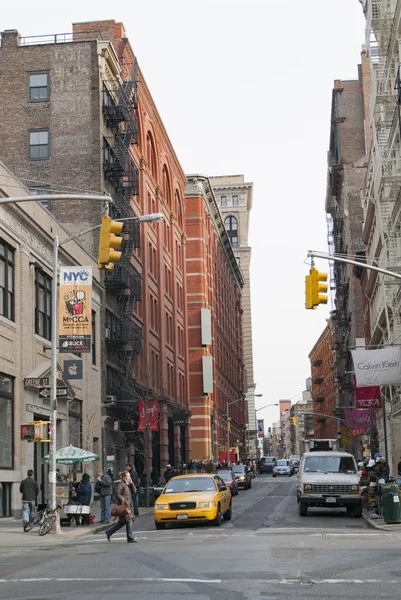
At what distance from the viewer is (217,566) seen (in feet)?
48.7

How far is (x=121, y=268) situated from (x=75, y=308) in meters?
17.7

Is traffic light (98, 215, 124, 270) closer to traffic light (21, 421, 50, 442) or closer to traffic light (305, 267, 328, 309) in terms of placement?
traffic light (305, 267, 328, 309)

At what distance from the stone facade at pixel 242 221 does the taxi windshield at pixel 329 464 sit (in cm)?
11973

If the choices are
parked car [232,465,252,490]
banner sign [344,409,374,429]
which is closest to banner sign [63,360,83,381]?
parked car [232,465,252,490]

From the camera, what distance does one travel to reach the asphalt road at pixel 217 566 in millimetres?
11969

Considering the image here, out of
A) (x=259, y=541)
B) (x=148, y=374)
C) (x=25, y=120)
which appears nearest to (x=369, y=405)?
(x=148, y=374)

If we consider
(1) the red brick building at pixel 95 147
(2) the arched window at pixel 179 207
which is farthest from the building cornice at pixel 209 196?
(1) the red brick building at pixel 95 147

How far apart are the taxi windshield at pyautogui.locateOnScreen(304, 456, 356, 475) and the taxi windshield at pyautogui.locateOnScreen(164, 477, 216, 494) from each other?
157 inches

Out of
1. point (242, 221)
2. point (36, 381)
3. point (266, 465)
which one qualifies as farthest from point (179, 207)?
point (242, 221)

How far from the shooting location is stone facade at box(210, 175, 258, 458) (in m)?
154

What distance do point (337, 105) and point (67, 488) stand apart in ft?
233

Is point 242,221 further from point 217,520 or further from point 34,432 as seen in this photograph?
point 217,520

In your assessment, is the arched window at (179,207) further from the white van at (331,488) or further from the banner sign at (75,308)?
the white van at (331,488)

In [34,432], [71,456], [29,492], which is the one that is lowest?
[29,492]
